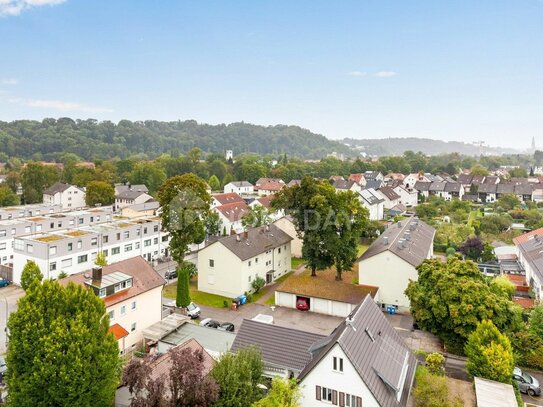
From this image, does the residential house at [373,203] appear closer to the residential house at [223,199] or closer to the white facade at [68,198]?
the residential house at [223,199]

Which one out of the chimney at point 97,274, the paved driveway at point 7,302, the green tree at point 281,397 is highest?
the chimney at point 97,274

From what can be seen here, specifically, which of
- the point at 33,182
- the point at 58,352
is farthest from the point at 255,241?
the point at 33,182

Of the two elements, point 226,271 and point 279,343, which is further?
point 226,271

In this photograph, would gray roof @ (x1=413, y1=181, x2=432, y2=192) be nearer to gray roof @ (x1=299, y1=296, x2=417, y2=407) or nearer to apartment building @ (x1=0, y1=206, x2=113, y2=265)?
apartment building @ (x1=0, y1=206, x2=113, y2=265)

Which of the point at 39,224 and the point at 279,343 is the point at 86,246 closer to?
the point at 39,224

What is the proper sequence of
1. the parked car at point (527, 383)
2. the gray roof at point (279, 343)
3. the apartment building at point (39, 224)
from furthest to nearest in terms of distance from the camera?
the apartment building at point (39, 224) < the parked car at point (527, 383) < the gray roof at point (279, 343)

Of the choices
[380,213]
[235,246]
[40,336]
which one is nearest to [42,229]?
[235,246]

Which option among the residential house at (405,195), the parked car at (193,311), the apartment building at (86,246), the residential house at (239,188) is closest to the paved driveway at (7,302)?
the apartment building at (86,246)
